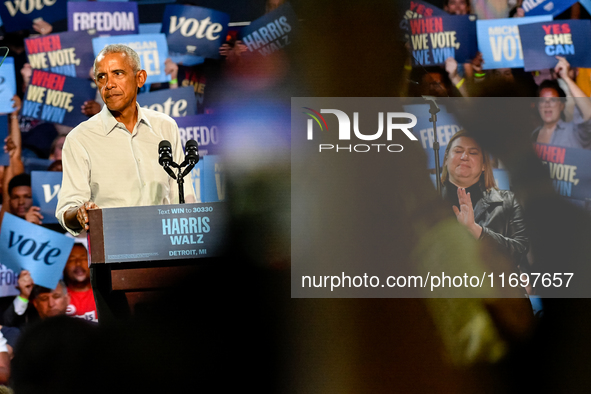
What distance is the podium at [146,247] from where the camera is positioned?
1.62m

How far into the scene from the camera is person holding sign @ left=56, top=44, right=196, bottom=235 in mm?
1965

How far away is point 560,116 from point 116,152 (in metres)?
2.00

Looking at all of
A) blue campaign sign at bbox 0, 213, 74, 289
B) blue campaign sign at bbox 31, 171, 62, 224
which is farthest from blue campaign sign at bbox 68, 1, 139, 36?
blue campaign sign at bbox 0, 213, 74, 289

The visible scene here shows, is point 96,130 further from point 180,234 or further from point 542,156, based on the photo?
point 542,156

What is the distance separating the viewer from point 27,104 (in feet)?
10.1

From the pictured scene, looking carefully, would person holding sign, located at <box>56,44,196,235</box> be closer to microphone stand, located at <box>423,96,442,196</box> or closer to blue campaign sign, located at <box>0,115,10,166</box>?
microphone stand, located at <box>423,96,442,196</box>

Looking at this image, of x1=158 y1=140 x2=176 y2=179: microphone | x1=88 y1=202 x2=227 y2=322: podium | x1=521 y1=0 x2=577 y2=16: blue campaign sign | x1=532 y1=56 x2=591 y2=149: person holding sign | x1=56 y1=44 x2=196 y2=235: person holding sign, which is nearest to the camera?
x1=88 y1=202 x2=227 y2=322: podium

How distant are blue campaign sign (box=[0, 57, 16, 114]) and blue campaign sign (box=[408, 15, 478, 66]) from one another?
7.17 feet

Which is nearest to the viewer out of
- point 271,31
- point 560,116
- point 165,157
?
point 165,157

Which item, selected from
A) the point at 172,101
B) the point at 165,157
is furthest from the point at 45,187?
the point at 165,157

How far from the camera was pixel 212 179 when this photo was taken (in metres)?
2.88

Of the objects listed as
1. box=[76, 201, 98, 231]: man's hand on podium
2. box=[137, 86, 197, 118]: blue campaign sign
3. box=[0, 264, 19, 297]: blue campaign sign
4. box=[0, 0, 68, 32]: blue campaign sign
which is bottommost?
box=[0, 264, 19, 297]: blue campaign sign

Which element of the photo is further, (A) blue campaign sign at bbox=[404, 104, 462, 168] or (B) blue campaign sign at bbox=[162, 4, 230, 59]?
(B) blue campaign sign at bbox=[162, 4, 230, 59]

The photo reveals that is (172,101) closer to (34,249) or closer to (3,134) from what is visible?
(3,134)
